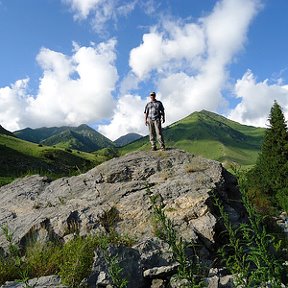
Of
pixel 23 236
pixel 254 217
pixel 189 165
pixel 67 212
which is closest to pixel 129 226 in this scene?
pixel 67 212

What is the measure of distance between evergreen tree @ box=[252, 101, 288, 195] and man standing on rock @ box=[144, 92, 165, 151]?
79.8ft

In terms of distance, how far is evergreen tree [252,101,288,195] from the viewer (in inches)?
1650

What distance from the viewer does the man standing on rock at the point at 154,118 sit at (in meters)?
21.0

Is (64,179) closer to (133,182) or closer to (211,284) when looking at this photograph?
(133,182)

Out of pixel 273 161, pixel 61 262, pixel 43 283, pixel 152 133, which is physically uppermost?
pixel 273 161

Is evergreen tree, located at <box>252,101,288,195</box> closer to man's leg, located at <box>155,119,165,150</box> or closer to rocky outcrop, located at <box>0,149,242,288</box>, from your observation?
man's leg, located at <box>155,119,165,150</box>

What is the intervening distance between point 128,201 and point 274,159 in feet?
105

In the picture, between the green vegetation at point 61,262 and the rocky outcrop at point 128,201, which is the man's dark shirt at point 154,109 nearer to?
the rocky outcrop at point 128,201

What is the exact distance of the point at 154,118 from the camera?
2108 centimetres

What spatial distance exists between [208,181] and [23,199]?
8.25m

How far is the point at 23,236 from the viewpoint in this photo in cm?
1286

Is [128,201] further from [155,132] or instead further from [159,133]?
[155,132]

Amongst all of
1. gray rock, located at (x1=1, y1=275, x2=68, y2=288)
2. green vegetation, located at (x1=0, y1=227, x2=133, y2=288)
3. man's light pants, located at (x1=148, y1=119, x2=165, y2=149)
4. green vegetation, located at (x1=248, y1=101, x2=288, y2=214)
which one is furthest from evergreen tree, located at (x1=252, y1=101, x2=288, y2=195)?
gray rock, located at (x1=1, y1=275, x2=68, y2=288)

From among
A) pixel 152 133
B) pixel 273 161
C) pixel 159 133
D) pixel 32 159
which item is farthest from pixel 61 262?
pixel 32 159
